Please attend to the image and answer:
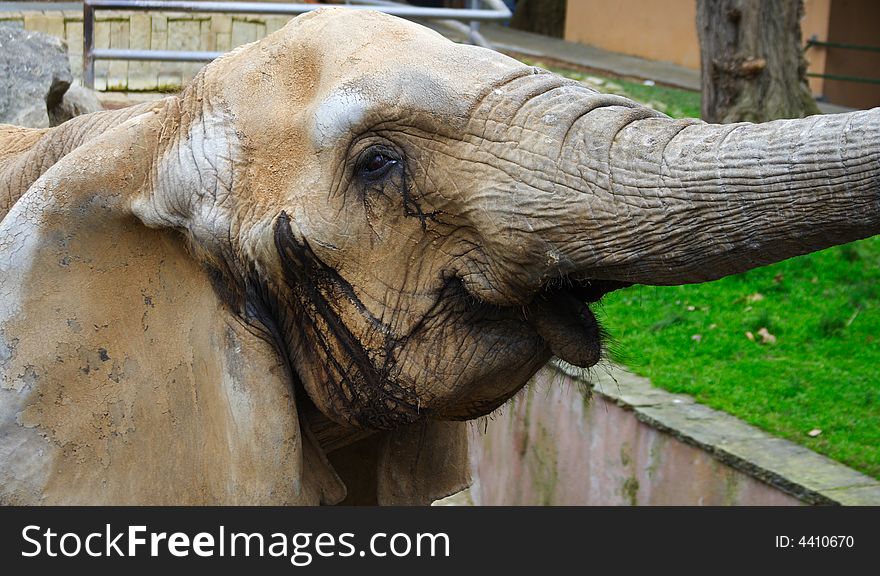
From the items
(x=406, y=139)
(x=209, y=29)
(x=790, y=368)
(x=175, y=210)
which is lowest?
(x=790, y=368)

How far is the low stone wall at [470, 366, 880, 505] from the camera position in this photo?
188 inches

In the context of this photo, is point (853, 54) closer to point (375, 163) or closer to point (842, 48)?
point (842, 48)

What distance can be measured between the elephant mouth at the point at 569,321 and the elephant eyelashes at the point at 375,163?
0.33 meters

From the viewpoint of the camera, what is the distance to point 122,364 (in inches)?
99.2

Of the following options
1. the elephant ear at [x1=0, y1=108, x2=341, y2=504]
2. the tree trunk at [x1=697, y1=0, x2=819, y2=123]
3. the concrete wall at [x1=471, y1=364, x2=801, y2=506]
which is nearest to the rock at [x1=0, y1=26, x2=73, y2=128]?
the elephant ear at [x1=0, y1=108, x2=341, y2=504]

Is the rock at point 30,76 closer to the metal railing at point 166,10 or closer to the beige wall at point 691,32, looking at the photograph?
the metal railing at point 166,10

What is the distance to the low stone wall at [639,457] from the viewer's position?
477cm

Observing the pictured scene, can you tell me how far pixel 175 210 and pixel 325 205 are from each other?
31 cm

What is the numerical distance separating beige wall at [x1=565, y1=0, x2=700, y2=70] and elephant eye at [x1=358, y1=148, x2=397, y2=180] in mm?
13449

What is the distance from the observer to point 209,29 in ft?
25.8

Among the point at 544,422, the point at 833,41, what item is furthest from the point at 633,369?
the point at 833,41

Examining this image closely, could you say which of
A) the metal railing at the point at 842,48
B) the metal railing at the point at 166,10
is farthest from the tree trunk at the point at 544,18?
the metal railing at the point at 166,10

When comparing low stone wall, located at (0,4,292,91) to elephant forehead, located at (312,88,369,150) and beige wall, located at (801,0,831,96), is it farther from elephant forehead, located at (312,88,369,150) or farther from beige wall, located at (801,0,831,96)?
beige wall, located at (801,0,831,96)

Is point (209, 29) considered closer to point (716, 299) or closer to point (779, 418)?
point (716, 299)
